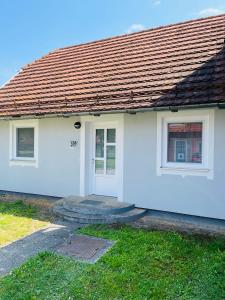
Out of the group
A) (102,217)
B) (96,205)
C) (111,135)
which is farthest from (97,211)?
(111,135)

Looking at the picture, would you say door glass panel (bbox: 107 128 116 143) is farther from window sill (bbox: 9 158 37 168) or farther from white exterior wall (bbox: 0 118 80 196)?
window sill (bbox: 9 158 37 168)

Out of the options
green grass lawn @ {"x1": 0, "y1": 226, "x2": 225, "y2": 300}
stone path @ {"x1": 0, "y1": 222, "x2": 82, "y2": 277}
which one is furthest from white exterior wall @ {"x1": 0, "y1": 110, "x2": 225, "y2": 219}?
stone path @ {"x1": 0, "y1": 222, "x2": 82, "y2": 277}

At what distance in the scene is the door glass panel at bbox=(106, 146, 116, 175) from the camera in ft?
28.7

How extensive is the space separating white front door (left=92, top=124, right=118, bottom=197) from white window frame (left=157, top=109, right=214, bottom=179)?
64.7 inches

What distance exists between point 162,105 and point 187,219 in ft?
9.99

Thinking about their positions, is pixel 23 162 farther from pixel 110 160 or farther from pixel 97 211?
pixel 97 211

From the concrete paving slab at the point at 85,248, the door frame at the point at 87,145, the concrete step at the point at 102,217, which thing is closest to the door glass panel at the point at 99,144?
the door frame at the point at 87,145

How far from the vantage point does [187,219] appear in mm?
7141

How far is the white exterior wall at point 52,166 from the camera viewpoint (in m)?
9.12

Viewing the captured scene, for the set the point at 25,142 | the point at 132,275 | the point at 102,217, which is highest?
the point at 25,142

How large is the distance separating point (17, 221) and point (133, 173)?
3447 mm

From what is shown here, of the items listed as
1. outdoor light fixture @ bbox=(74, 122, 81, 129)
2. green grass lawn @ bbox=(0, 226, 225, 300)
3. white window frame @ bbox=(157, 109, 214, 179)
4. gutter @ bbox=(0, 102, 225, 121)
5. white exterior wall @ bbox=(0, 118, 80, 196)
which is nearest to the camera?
green grass lawn @ bbox=(0, 226, 225, 300)

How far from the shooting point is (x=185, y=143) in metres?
7.43

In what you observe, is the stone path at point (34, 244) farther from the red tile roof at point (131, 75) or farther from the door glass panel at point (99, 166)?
the red tile roof at point (131, 75)
